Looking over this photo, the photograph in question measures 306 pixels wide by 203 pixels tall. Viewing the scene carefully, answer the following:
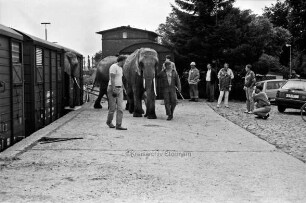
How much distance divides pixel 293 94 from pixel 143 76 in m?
7.44

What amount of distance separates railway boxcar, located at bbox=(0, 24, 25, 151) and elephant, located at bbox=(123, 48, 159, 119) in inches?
220

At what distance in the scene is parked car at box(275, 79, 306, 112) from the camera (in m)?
20.4

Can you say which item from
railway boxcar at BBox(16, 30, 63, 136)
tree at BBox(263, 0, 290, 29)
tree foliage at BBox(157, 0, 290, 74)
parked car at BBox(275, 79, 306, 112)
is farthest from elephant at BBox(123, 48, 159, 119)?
tree at BBox(263, 0, 290, 29)

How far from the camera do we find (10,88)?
33.3 ft

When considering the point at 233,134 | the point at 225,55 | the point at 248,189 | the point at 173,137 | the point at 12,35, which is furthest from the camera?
the point at 225,55

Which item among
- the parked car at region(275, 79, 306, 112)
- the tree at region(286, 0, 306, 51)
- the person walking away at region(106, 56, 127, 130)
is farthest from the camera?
the tree at region(286, 0, 306, 51)

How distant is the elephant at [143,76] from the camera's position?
16094mm

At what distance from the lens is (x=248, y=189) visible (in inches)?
267

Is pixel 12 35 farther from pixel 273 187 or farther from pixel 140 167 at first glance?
pixel 273 187

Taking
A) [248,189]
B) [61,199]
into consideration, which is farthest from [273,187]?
[61,199]

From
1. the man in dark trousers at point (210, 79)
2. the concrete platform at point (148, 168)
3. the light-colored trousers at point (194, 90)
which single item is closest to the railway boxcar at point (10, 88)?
the concrete platform at point (148, 168)

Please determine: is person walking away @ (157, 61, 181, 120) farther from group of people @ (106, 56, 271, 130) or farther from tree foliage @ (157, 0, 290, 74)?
tree foliage @ (157, 0, 290, 74)

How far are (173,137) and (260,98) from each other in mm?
6804

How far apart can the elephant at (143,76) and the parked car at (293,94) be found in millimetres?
6807
